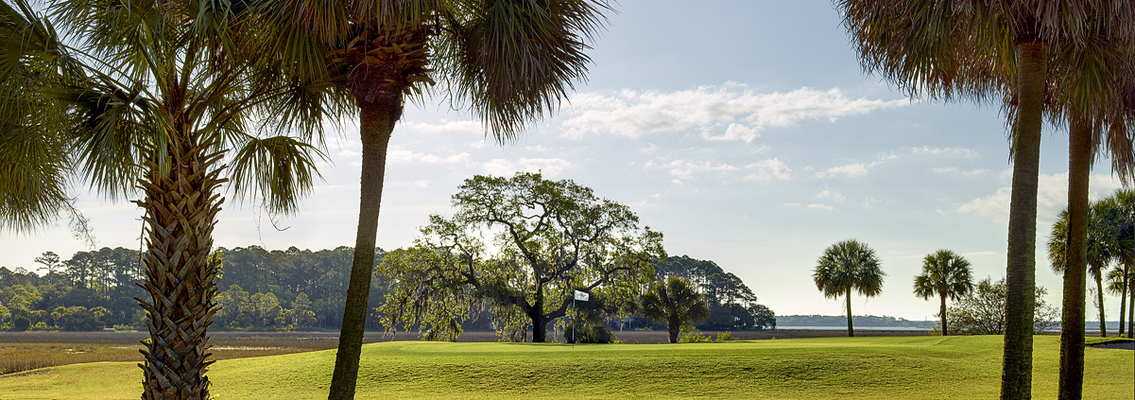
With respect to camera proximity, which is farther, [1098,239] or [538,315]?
[1098,239]

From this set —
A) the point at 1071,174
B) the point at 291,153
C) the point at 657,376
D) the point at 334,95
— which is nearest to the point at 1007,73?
the point at 1071,174

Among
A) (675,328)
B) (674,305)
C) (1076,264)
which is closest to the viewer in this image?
(1076,264)

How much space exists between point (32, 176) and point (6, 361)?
15.4 metres

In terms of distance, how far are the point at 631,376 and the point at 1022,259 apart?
780cm

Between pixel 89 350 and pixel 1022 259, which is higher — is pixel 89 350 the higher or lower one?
the lower one

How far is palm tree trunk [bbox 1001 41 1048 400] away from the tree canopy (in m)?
20.4

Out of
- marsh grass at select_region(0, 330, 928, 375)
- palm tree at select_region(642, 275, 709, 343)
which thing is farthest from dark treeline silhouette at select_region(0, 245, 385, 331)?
palm tree at select_region(642, 275, 709, 343)

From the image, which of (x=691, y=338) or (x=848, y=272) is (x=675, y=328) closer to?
(x=691, y=338)

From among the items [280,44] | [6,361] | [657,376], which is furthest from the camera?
[6,361]

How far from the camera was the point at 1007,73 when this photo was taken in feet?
30.8

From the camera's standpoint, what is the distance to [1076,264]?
29.5 feet

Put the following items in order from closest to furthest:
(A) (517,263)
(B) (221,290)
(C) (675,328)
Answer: (A) (517,263) < (C) (675,328) < (B) (221,290)

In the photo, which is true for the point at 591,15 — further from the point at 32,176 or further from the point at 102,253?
the point at 102,253

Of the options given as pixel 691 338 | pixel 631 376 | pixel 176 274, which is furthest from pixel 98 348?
pixel 176 274
